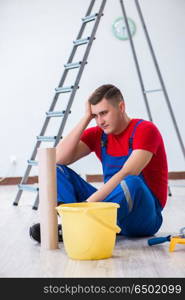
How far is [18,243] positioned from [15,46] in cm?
460

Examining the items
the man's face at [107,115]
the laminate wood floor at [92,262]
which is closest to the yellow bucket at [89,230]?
the laminate wood floor at [92,262]

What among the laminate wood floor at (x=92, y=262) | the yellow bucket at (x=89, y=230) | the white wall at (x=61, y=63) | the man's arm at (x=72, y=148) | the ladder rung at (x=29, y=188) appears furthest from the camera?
the white wall at (x=61, y=63)

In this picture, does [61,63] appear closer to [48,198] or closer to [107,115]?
[107,115]

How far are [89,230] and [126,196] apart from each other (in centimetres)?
40

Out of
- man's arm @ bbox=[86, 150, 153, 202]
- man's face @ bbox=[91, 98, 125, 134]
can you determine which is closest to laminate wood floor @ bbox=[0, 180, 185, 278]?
man's arm @ bbox=[86, 150, 153, 202]

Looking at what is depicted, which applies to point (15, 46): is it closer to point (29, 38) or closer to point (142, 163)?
point (29, 38)

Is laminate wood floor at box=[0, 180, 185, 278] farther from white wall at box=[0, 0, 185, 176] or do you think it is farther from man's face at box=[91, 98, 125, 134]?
white wall at box=[0, 0, 185, 176]

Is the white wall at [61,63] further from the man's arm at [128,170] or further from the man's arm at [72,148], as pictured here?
the man's arm at [128,170]

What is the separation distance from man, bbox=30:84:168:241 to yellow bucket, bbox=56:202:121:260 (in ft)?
0.84

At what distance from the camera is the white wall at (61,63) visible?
23.8 ft

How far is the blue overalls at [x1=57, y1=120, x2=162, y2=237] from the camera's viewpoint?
2.86 meters

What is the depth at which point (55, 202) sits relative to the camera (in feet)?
9.35

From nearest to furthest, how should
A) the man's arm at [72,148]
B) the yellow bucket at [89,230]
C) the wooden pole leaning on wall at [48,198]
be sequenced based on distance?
the yellow bucket at [89,230] → the wooden pole leaning on wall at [48,198] → the man's arm at [72,148]

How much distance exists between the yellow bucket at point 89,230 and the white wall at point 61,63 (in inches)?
185
